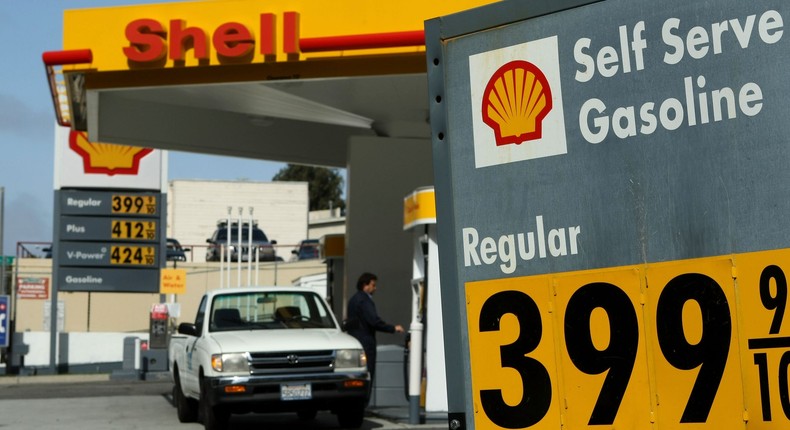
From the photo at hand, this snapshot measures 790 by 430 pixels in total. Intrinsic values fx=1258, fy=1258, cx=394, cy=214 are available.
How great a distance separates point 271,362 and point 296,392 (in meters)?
0.44

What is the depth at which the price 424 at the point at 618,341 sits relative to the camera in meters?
3.62

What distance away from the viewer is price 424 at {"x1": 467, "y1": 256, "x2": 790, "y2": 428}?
11.9 feet

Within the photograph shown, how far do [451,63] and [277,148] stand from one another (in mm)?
21905

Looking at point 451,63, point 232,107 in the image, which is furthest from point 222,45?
point 451,63

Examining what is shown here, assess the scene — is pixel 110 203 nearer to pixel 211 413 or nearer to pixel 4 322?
pixel 4 322

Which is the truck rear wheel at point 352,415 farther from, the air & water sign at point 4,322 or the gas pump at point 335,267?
the air & water sign at point 4,322

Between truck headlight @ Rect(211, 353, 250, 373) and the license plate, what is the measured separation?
457 millimetres

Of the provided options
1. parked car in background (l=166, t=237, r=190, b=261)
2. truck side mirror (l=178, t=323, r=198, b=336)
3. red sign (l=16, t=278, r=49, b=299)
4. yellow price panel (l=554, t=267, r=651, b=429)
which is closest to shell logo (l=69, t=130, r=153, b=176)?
red sign (l=16, t=278, r=49, b=299)

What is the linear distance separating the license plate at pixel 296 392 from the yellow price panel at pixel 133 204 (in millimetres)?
19388

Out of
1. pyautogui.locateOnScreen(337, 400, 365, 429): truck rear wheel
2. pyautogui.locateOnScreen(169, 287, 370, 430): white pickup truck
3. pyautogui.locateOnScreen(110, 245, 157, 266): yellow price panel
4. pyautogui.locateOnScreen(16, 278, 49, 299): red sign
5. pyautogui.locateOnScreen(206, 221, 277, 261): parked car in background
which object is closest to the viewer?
pyautogui.locateOnScreen(169, 287, 370, 430): white pickup truck

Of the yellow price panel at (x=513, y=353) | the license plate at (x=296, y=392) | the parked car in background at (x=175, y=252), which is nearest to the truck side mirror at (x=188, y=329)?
the license plate at (x=296, y=392)

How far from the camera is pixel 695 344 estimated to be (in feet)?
12.5

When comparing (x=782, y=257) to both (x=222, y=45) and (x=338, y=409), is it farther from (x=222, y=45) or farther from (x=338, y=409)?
(x=222, y=45)

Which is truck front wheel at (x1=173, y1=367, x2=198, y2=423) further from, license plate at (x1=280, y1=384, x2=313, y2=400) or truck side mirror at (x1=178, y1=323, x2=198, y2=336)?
license plate at (x1=280, y1=384, x2=313, y2=400)
